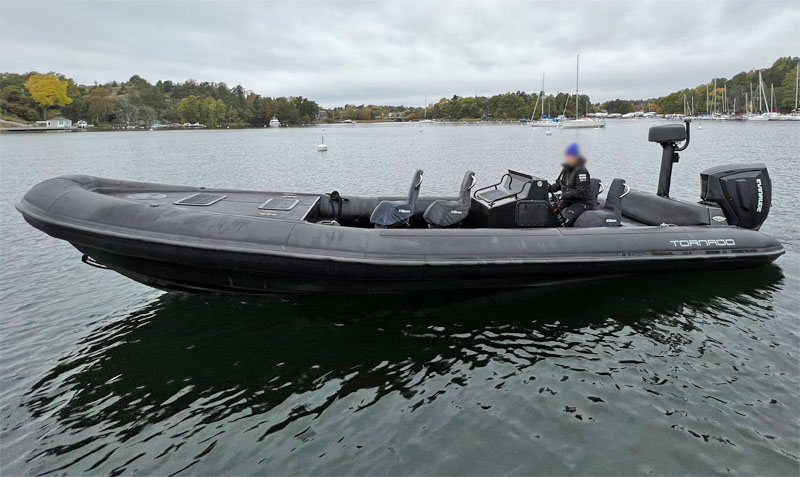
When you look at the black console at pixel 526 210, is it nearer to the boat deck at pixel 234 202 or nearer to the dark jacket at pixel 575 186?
the dark jacket at pixel 575 186

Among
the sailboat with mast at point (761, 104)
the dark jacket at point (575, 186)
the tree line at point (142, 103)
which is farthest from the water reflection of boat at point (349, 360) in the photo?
A: the tree line at point (142, 103)

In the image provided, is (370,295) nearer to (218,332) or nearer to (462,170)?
(218,332)

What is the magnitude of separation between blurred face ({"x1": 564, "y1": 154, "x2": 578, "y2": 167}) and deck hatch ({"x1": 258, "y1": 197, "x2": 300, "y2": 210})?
367cm

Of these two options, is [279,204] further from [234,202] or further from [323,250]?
[323,250]

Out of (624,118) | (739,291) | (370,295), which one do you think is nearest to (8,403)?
(370,295)

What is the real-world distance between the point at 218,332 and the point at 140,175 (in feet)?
67.5

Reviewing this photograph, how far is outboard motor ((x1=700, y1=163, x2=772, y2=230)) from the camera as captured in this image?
6.87m

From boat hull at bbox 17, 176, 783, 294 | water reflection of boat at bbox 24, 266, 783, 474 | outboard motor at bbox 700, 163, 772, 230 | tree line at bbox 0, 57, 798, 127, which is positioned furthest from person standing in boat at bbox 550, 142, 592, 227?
tree line at bbox 0, 57, 798, 127

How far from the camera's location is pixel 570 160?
21.3 feet

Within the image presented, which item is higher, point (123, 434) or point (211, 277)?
point (211, 277)

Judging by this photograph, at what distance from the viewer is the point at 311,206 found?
6.70m

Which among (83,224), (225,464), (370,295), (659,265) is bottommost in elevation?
(225,464)

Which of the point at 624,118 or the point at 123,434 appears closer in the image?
the point at 123,434

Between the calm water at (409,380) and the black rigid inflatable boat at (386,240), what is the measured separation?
0.47 metres
